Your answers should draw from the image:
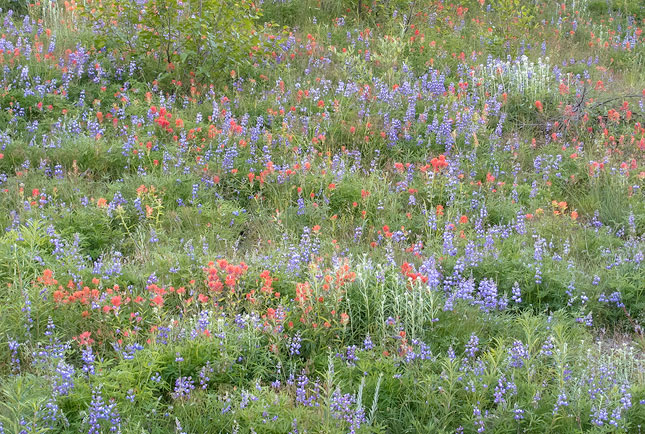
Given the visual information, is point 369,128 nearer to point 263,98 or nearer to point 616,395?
point 263,98

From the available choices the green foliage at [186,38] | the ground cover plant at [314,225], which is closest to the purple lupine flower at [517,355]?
the ground cover plant at [314,225]

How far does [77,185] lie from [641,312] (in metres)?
4.65

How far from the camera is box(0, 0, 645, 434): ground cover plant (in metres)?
3.75

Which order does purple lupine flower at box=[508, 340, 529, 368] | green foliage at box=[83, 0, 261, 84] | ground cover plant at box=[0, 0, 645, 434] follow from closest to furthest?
ground cover plant at box=[0, 0, 645, 434]
purple lupine flower at box=[508, 340, 529, 368]
green foliage at box=[83, 0, 261, 84]

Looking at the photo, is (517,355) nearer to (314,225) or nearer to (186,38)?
(314,225)

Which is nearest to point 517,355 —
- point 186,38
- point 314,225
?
point 314,225

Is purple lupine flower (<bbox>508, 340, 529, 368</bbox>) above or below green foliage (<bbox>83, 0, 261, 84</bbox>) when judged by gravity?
below

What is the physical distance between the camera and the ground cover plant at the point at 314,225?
3.75m

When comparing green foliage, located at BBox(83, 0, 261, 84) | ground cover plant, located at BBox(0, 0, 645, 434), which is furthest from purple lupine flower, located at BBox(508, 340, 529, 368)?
green foliage, located at BBox(83, 0, 261, 84)

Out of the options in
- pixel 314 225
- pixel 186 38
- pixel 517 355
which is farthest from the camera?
pixel 186 38

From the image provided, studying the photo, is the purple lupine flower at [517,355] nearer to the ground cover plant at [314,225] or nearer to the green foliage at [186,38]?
the ground cover plant at [314,225]

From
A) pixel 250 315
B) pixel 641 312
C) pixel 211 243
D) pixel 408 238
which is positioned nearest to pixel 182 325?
pixel 250 315

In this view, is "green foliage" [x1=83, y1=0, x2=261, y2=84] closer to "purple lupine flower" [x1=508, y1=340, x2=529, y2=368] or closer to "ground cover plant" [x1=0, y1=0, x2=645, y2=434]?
"ground cover plant" [x1=0, y1=0, x2=645, y2=434]

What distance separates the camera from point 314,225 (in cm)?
592
